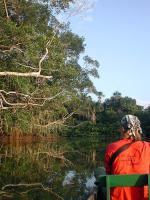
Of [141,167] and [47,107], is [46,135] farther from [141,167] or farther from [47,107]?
[141,167]

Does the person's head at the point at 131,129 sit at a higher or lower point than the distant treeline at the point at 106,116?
lower

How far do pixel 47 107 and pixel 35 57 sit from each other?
8665 mm

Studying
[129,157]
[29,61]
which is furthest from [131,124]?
[29,61]

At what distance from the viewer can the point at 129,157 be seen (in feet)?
12.8

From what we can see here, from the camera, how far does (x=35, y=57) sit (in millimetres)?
17219

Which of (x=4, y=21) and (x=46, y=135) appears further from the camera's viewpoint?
(x=46, y=135)

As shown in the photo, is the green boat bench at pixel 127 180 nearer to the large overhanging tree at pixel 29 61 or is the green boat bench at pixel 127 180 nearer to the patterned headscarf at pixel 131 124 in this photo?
the patterned headscarf at pixel 131 124

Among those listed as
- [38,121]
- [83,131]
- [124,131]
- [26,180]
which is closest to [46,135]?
[38,121]

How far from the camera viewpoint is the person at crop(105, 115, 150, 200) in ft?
12.7

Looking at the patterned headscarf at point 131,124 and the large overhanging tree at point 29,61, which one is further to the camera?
the large overhanging tree at point 29,61

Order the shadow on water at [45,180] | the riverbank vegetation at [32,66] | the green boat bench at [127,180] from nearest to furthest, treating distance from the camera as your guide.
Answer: the green boat bench at [127,180] → the shadow on water at [45,180] → the riverbank vegetation at [32,66]

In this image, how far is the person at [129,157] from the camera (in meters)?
3.88

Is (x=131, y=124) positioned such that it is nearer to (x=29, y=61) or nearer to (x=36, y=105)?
(x=36, y=105)

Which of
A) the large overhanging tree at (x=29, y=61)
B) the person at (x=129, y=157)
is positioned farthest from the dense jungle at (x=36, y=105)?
the person at (x=129, y=157)
